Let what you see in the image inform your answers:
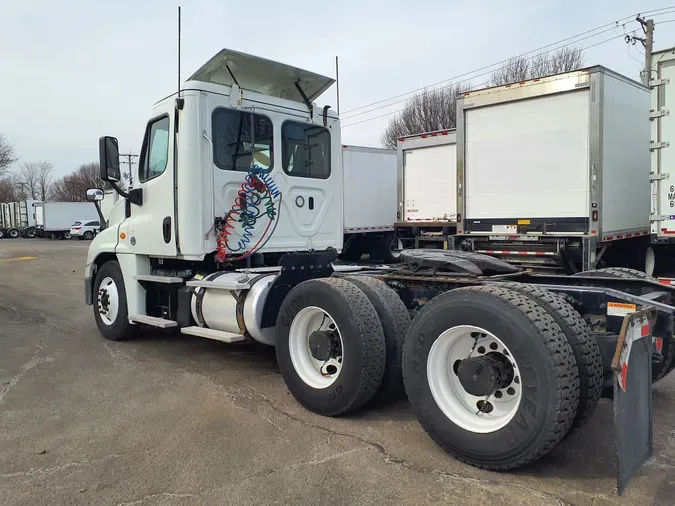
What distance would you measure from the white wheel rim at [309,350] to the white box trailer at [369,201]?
11.1 meters

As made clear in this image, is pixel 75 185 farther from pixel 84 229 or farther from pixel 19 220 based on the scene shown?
pixel 84 229

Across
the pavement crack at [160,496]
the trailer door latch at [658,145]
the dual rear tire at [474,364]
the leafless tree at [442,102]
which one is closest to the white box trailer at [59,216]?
the leafless tree at [442,102]

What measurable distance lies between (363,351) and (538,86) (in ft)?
22.8

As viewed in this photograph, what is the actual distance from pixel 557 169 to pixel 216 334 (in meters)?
6.42

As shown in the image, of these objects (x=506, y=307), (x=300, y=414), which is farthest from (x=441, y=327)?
(x=300, y=414)

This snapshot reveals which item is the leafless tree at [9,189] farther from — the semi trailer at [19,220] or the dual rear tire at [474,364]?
the dual rear tire at [474,364]

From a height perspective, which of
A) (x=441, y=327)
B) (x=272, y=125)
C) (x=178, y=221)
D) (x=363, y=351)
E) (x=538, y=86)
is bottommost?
(x=363, y=351)

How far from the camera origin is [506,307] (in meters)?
3.29

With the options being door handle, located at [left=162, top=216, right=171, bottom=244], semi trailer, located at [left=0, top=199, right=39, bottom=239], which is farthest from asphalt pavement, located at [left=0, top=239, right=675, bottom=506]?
semi trailer, located at [left=0, top=199, right=39, bottom=239]

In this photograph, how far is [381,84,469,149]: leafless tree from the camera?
32.2m

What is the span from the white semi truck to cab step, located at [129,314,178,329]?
0.03 metres

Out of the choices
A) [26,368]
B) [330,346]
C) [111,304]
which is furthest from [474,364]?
[111,304]

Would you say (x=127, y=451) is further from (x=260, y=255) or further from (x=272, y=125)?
(x=272, y=125)

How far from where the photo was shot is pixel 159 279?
6.36m
